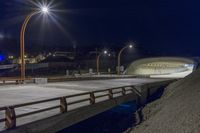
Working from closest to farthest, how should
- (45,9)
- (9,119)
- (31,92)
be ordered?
(9,119) < (31,92) < (45,9)

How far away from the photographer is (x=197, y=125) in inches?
526

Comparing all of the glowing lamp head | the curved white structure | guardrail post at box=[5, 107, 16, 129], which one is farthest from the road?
the curved white structure

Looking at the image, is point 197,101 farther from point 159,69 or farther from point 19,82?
point 159,69

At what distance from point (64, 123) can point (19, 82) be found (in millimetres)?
19406

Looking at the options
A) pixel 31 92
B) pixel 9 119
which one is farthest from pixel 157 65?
pixel 9 119

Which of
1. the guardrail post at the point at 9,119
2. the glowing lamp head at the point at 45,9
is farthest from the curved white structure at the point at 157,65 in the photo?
the guardrail post at the point at 9,119

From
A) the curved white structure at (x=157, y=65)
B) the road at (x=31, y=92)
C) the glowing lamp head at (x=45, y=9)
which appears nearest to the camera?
the road at (x=31, y=92)

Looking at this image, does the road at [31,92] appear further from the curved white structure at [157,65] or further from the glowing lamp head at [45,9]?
the curved white structure at [157,65]

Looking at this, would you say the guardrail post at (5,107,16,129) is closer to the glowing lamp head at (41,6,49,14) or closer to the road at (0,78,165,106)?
the road at (0,78,165,106)

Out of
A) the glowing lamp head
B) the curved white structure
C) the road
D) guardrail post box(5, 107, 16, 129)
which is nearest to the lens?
guardrail post box(5, 107, 16, 129)

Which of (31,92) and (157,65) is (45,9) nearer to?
(31,92)

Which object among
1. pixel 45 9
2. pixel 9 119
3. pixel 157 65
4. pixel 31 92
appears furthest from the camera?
pixel 157 65

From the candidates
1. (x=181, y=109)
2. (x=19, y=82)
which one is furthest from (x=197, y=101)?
(x=19, y=82)

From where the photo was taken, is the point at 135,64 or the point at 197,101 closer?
the point at 197,101
